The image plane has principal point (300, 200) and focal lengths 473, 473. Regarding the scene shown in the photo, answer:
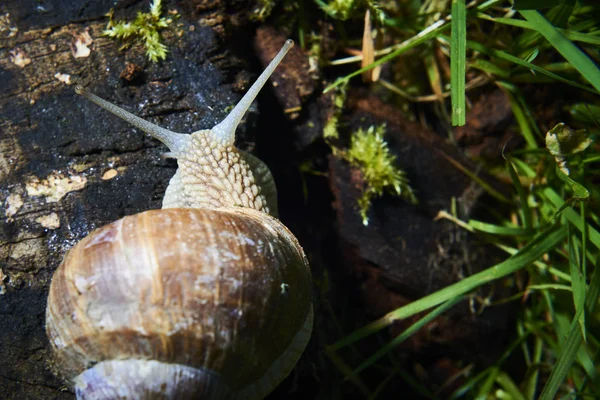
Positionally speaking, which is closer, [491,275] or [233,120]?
[233,120]

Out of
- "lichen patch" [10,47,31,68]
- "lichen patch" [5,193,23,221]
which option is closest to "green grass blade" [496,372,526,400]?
"lichen patch" [5,193,23,221]

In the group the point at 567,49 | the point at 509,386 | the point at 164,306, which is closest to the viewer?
the point at 164,306

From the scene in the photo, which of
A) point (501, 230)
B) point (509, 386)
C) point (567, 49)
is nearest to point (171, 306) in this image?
point (501, 230)

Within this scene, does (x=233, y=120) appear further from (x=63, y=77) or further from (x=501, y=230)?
(x=501, y=230)

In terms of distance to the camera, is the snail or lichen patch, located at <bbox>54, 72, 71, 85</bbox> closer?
the snail

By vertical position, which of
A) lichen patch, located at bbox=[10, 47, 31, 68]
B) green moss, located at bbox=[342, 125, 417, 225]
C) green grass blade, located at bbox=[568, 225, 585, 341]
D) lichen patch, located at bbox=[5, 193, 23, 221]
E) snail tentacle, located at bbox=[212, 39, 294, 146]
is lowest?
green grass blade, located at bbox=[568, 225, 585, 341]

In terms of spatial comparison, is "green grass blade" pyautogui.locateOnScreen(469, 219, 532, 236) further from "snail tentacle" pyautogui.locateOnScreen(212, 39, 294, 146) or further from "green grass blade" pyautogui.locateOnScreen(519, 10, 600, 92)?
Answer: "snail tentacle" pyautogui.locateOnScreen(212, 39, 294, 146)

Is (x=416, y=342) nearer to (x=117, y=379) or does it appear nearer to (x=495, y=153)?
(x=495, y=153)
